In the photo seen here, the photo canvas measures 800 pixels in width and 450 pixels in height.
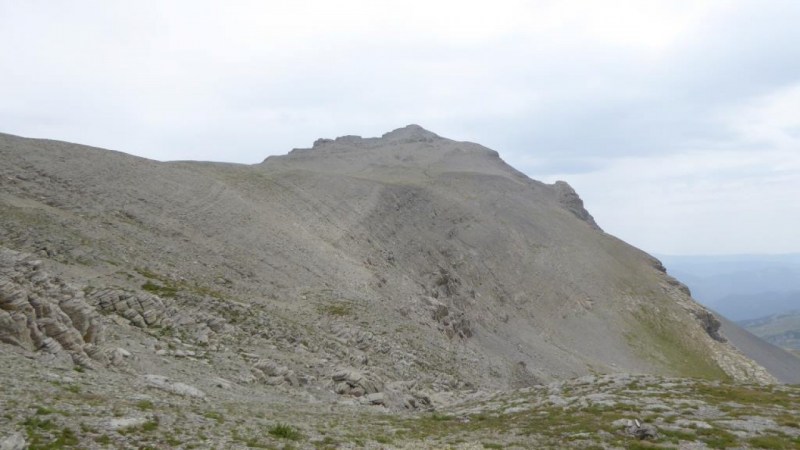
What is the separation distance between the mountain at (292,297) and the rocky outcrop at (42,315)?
0.11 m

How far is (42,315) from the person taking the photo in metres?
29.0

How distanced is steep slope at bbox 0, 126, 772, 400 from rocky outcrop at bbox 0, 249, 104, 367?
0.86 m

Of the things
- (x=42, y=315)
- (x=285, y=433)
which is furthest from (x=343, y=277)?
(x=285, y=433)

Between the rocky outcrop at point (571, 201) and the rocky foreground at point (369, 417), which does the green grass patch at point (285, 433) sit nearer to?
the rocky foreground at point (369, 417)

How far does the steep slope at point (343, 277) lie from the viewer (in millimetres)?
41281

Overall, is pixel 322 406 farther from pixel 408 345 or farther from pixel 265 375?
pixel 408 345

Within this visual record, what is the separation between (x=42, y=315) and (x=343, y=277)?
123 ft

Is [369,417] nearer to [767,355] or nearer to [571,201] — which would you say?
[571,201]

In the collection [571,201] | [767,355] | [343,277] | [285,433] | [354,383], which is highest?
[571,201]

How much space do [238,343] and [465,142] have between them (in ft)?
541

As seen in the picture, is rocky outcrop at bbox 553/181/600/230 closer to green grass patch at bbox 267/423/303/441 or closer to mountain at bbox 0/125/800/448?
mountain at bbox 0/125/800/448

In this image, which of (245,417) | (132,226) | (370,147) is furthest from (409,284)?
(370,147)

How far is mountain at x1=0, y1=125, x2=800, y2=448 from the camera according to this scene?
2856 centimetres

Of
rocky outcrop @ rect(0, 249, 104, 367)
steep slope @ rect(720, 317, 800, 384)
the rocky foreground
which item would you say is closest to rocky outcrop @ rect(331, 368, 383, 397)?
the rocky foreground
